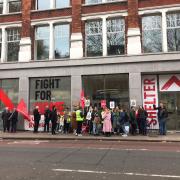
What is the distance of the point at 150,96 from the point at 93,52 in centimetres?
506

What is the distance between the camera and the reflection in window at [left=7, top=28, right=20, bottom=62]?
2681 cm

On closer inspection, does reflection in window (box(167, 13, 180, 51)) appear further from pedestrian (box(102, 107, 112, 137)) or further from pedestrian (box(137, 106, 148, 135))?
pedestrian (box(102, 107, 112, 137))

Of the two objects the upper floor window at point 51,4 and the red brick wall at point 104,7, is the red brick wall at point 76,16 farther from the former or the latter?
the upper floor window at point 51,4

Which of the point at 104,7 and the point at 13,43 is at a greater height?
the point at 104,7

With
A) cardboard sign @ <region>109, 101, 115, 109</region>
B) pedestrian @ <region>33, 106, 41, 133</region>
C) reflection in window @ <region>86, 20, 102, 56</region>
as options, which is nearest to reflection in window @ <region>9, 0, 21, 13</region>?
reflection in window @ <region>86, 20, 102, 56</region>

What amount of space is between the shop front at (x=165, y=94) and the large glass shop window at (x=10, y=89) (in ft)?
31.1

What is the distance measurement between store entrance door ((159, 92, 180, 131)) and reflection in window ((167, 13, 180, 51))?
3.06m

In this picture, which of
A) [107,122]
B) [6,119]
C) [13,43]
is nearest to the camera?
[107,122]

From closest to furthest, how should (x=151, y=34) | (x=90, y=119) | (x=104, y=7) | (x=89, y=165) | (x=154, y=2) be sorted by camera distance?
(x=89, y=165) < (x=90, y=119) < (x=154, y=2) < (x=151, y=34) < (x=104, y=7)

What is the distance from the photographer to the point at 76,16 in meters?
25.1

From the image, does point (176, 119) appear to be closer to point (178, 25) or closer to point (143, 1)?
point (178, 25)

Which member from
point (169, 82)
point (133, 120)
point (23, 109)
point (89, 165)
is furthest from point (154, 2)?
point (89, 165)

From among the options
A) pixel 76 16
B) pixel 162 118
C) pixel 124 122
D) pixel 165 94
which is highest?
pixel 76 16

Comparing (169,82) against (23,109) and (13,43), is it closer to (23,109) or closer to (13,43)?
(23,109)
